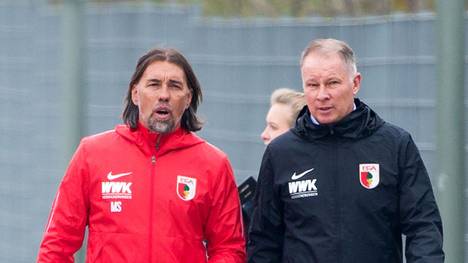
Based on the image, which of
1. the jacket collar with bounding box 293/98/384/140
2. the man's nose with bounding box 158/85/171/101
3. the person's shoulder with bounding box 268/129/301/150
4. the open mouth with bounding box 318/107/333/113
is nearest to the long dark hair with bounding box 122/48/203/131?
the man's nose with bounding box 158/85/171/101

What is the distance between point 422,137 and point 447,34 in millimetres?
1513

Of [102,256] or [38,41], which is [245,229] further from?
[38,41]

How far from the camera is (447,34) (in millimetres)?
4949

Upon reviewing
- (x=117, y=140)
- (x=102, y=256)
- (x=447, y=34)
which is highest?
(x=447, y=34)

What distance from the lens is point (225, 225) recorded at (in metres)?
5.41

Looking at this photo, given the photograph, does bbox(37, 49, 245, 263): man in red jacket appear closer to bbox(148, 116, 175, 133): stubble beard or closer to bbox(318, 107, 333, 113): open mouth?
bbox(148, 116, 175, 133): stubble beard

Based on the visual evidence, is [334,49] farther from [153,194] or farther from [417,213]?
[153,194]

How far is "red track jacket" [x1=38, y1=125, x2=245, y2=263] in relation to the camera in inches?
209

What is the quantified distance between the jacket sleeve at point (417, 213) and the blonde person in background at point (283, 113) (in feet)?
3.56

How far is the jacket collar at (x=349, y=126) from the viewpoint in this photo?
512 cm

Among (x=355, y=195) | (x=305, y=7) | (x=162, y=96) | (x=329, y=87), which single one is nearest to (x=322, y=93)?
(x=329, y=87)

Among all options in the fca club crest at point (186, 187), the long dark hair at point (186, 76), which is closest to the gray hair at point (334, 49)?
the long dark hair at point (186, 76)

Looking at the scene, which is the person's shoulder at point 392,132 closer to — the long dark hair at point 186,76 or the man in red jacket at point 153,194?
the man in red jacket at point 153,194

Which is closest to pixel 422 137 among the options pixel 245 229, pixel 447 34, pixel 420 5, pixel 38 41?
pixel 420 5
